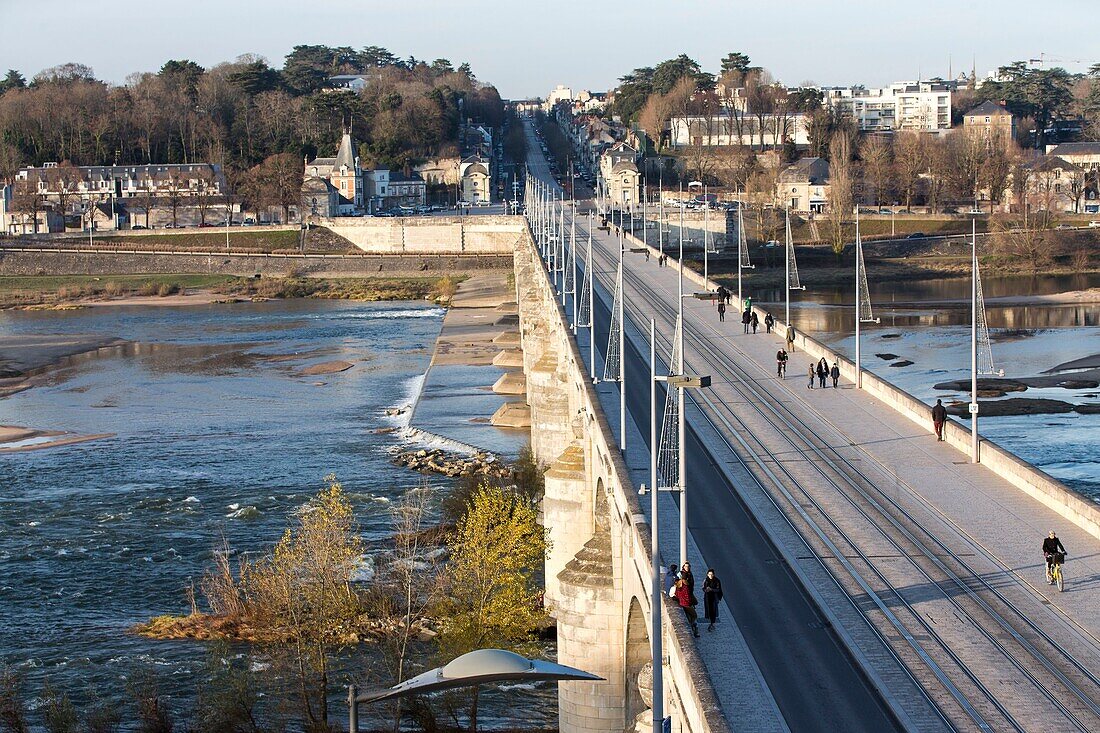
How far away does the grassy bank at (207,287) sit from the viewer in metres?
110

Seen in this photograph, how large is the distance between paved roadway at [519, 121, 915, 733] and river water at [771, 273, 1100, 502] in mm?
18287

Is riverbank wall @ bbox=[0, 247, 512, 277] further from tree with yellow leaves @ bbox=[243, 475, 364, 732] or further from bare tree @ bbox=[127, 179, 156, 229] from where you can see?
tree with yellow leaves @ bbox=[243, 475, 364, 732]

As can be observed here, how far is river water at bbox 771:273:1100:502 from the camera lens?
45.4 meters

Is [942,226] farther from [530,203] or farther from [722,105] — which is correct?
[722,105]

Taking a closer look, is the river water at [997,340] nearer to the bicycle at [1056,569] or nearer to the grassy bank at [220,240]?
the bicycle at [1056,569]

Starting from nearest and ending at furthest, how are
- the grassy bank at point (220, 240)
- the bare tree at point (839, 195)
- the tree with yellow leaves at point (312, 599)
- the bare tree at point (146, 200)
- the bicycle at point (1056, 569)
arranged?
the bicycle at point (1056, 569) → the tree with yellow leaves at point (312, 599) → the bare tree at point (839, 195) → the grassy bank at point (220, 240) → the bare tree at point (146, 200)

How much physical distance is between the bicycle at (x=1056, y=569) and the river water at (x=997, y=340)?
18639mm

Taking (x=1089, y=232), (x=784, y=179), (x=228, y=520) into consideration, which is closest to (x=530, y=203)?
(x=784, y=179)

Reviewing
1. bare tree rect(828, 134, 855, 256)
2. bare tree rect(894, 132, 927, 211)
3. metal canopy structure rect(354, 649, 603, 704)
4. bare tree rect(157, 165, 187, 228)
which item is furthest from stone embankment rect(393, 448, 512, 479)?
bare tree rect(157, 165, 187, 228)

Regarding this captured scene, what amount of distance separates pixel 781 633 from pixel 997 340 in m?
54.5

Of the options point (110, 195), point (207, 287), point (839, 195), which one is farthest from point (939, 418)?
point (110, 195)

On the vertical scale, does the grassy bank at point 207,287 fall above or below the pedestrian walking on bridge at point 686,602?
below

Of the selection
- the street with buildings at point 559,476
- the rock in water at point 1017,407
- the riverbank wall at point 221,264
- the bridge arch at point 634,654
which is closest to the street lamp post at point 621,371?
the street with buildings at point 559,476

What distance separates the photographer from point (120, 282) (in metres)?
116
